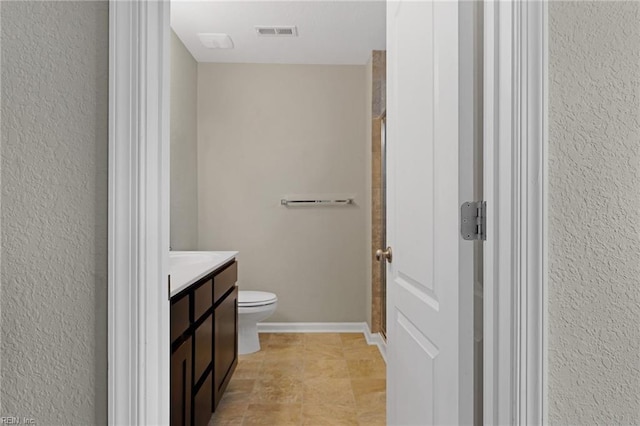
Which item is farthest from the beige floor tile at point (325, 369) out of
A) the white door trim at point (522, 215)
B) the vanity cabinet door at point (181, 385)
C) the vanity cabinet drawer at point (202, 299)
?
the white door trim at point (522, 215)

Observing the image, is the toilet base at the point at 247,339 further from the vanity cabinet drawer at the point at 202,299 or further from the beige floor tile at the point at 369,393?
the vanity cabinet drawer at the point at 202,299

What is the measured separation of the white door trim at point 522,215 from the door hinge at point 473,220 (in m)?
0.08

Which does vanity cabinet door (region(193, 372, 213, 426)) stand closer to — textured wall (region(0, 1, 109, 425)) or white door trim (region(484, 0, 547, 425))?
textured wall (region(0, 1, 109, 425))

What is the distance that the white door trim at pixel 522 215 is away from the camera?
2.72 ft

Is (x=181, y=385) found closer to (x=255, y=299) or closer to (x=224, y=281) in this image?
(x=224, y=281)

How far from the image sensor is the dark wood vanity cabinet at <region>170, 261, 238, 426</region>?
1590 mm

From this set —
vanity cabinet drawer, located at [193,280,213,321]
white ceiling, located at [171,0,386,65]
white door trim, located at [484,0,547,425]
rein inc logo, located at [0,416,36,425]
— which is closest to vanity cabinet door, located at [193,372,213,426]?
vanity cabinet drawer, located at [193,280,213,321]

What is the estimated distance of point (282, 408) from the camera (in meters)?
2.51

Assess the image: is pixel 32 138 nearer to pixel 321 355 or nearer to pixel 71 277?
pixel 71 277

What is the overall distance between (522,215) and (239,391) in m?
2.37

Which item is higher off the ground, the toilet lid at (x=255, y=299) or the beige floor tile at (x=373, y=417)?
the toilet lid at (x=255, y=299)

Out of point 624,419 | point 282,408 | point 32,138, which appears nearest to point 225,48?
point 282,408

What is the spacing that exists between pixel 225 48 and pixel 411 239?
9.45ft

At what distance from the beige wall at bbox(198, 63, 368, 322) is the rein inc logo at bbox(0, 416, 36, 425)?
3.25 m
